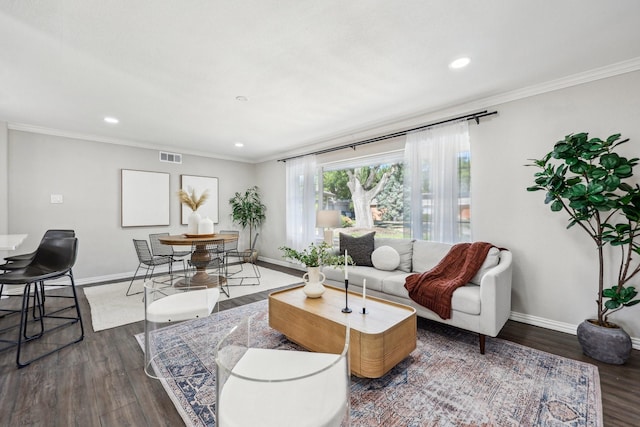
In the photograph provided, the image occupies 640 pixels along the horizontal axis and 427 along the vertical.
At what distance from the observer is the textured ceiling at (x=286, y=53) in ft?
5.80

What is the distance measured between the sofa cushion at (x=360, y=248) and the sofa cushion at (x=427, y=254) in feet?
1.91

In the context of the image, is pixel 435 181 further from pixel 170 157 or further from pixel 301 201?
pixel 170 157

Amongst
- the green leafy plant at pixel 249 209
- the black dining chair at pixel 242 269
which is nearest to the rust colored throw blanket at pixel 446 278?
the black dining chair at pixel 242 269

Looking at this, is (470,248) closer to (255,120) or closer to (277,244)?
(255,120)

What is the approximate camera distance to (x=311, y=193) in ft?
17.4

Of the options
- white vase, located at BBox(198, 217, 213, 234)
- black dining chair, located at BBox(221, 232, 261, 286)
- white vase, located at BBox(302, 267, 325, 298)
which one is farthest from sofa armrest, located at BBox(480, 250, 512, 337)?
white vase, located at BBox(198, 217, 213, 234)

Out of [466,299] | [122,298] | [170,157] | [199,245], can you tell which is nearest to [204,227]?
[199,245]

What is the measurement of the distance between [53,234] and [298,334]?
3381 mm

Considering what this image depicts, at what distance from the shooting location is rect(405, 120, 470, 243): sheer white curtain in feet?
A: 11.0

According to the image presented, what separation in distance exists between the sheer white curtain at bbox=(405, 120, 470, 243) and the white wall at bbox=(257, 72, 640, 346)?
0.19 metres

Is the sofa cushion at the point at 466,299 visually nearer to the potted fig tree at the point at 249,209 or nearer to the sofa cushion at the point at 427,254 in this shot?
the sofa cushion at the point at 427,254

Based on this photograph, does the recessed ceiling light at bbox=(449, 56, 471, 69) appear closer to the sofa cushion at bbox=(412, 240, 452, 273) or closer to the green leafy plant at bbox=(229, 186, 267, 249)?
the sofa cushion at bbox=(412, 240, 452, 273)

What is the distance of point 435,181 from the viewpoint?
3.49 meters

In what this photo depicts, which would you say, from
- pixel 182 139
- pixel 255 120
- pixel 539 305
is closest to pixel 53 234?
pixel 182 139
